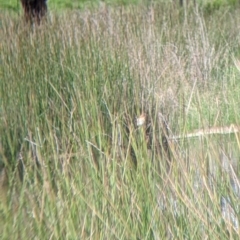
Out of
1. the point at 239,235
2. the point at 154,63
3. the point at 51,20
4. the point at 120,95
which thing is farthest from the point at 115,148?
the point at 51,20

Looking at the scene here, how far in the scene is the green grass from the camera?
1562 mm

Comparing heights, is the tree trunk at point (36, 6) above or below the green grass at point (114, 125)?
below

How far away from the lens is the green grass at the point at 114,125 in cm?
156

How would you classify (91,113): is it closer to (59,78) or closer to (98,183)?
(98,183)

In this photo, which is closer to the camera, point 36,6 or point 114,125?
point 114,125

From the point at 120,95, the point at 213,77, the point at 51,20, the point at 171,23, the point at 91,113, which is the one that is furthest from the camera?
the point at 171,23

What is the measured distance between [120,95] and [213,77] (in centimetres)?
95

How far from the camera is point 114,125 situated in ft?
5.53

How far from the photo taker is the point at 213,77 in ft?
12.4

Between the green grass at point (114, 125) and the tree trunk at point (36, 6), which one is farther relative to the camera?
the tree trunk at point (36, 6)

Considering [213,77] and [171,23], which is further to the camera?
[171,23]

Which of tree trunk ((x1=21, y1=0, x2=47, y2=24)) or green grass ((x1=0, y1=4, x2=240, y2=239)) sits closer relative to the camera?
green grass ((x1=0, y1=4, x2=240, y2=239))

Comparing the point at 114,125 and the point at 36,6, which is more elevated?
the point at 114,125

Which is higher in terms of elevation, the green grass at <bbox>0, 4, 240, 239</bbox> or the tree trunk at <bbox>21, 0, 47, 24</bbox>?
the green grass at <bbox>0, 4, 240, 239</bbox>
